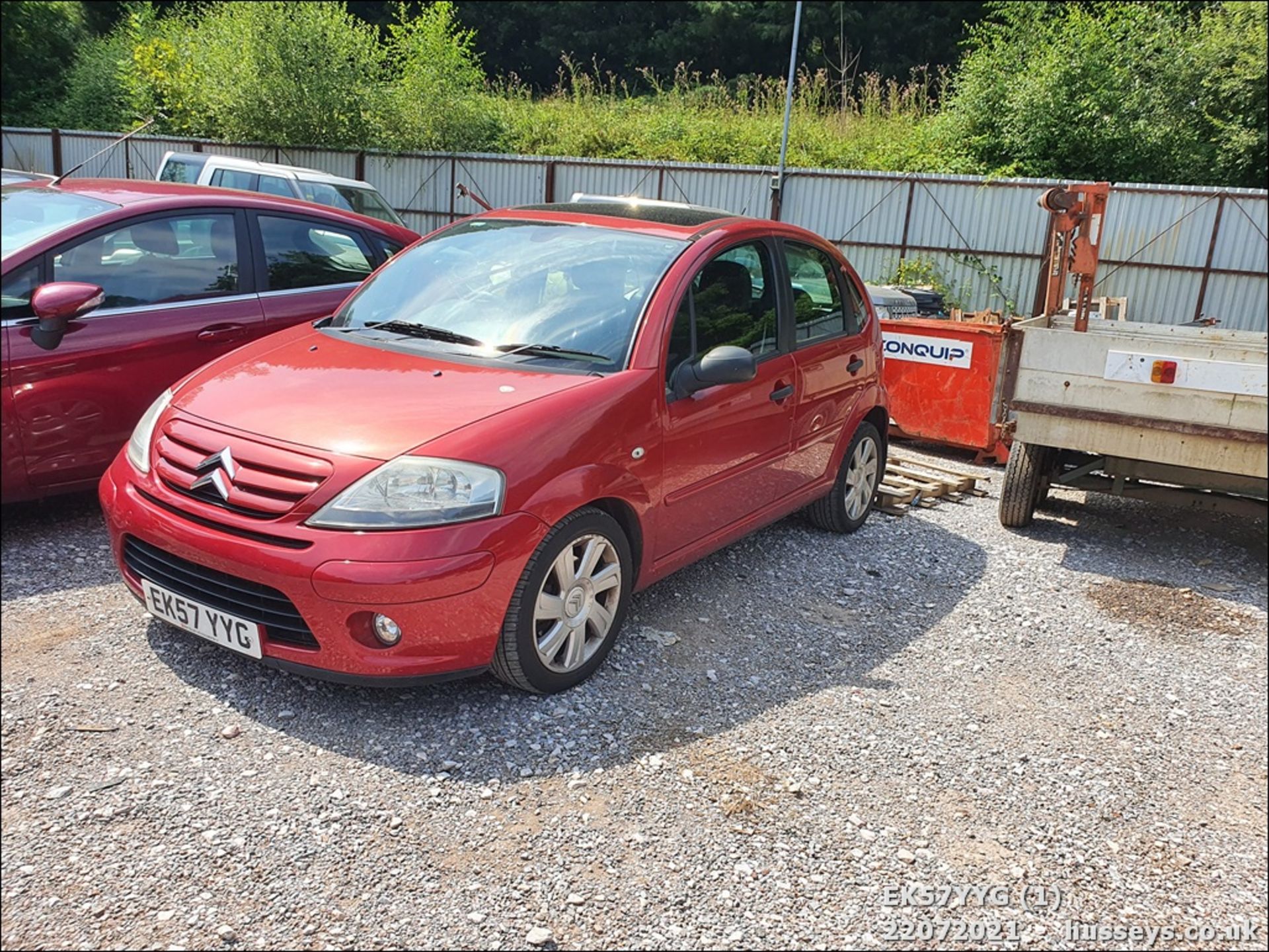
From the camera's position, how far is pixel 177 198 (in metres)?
4.17

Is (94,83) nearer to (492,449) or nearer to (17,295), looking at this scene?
(17,295)

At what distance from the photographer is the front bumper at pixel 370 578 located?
2912 millimetres

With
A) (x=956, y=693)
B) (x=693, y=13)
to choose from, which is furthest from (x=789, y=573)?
(x=693, y=13)

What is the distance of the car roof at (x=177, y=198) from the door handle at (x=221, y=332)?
0.48 metres

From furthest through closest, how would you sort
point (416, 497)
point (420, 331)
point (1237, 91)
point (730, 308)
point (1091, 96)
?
point (1091, 96) → point (1237, 91) → point (730, 308) → point (420, 331) → point (416, 497)

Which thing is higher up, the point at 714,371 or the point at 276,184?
the point at 276,184

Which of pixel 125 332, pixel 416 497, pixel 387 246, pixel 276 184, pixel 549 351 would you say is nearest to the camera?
pixel 125 332

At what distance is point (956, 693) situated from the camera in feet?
11.3

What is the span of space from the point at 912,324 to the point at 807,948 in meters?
6.09

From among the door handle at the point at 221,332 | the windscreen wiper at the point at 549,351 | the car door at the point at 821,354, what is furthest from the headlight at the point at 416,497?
the car door at the point at 821,354

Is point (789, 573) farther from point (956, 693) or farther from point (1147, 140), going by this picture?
point (1147, 140)

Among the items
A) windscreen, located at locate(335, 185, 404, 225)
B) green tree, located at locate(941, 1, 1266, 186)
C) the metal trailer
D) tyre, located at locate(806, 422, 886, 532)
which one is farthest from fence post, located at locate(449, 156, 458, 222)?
the metal trailer

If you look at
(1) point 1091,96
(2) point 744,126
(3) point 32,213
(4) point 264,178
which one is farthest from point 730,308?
(2) point 744,126

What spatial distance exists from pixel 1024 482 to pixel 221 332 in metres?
3.13
